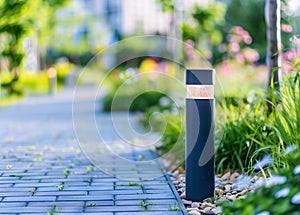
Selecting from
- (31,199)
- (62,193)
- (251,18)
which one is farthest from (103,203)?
(251,18)

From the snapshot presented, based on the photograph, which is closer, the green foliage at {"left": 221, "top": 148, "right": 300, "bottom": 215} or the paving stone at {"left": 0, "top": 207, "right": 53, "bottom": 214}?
the green foliage at {"left": 221, "top": 148, "right": 300, "bottom": 215}

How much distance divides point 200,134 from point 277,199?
4.79ft

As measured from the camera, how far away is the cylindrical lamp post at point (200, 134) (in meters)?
4.34

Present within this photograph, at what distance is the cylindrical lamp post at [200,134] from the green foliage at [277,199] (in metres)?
1.05

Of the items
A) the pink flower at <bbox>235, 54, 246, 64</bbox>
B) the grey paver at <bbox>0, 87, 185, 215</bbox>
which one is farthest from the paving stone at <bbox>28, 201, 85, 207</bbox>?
the pink flower at <bbox>235, 54, 246, 64</bbox>

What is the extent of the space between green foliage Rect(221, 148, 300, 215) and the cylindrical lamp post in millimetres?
1054

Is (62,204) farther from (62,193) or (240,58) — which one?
(240,58)

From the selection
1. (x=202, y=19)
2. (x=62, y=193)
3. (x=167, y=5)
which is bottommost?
(x=62, y=193)

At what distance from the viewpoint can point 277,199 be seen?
3.01 meters

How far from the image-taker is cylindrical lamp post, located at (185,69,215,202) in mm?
4340

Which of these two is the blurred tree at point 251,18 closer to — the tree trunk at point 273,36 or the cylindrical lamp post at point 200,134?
the tree trunk at point 273,36

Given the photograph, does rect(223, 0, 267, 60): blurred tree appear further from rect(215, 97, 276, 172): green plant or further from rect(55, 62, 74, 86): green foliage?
rect(215, 97, 276, 172): green plant

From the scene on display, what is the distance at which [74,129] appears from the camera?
33.2 feet

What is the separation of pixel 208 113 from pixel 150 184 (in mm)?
1108
